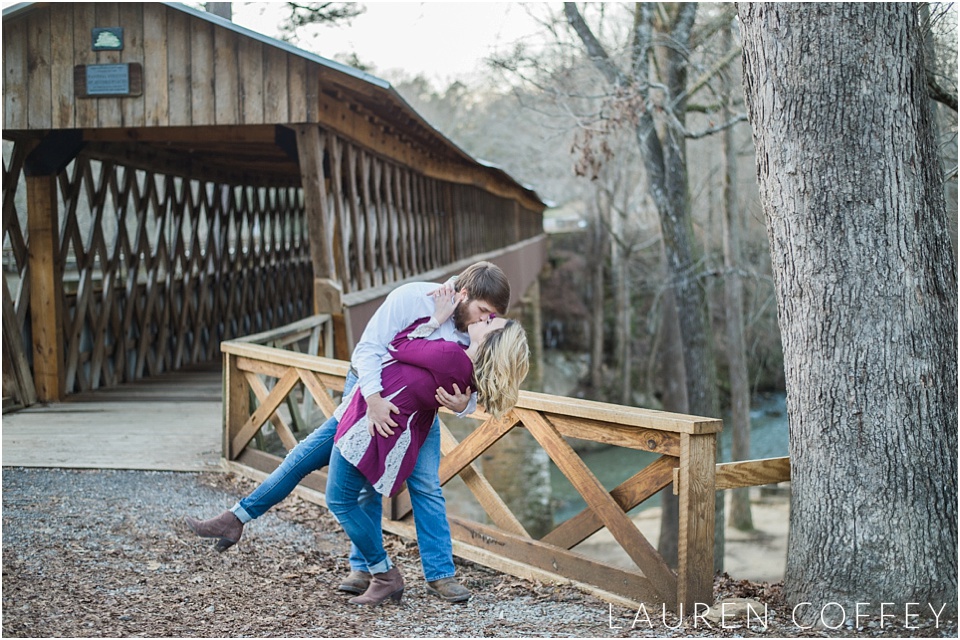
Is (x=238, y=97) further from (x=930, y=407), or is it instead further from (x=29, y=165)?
(x=930, y=407)

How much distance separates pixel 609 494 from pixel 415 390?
117cm

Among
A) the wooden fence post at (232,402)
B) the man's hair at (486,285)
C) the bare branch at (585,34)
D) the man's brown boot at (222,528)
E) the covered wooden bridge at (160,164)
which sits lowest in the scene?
the man's brown boot at (222,528)

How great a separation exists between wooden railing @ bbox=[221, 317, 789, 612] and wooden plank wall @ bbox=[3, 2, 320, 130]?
11.7 feet

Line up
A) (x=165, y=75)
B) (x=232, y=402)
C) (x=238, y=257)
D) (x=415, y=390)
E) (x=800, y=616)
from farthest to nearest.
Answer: (x=238, y=257) → (x=165, y=75) → (x=232, y=402) → (x=800, y=616) → (x=415, y=390)

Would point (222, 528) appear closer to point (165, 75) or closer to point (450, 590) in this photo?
point (450, 590)

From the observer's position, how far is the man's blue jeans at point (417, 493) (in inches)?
187

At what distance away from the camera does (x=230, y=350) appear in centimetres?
741

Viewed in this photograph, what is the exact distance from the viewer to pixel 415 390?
14.1ft

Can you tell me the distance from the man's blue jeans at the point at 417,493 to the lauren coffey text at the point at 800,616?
88cm

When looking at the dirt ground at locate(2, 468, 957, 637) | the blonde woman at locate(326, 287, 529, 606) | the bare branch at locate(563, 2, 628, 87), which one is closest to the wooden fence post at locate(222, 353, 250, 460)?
the dirt ground at locate(2, 468, 957, 637)

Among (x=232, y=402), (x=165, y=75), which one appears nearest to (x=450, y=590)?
(x=232, y=402)

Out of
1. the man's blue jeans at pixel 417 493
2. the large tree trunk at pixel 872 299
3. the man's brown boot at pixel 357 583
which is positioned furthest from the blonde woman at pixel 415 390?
the large tree trunk at pixel 872 299

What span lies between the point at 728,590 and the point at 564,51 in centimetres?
1038

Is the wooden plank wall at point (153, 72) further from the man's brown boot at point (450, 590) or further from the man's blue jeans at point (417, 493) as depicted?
the man's brown boot at point (450, 590)
